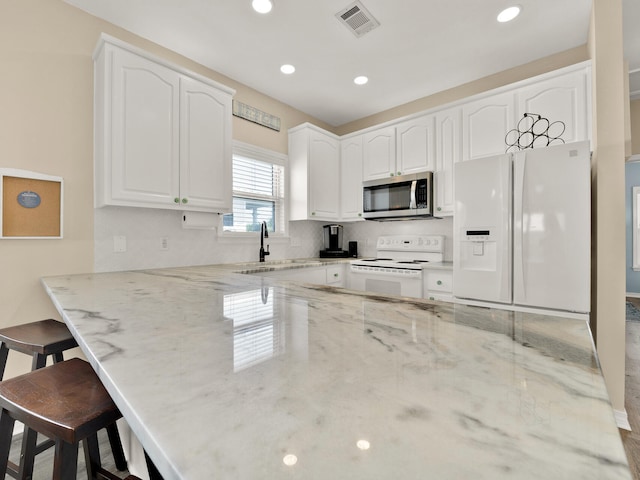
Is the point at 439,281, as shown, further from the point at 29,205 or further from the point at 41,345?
the point at 29,205

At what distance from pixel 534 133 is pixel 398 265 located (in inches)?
61.5

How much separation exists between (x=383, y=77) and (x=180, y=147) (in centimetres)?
204

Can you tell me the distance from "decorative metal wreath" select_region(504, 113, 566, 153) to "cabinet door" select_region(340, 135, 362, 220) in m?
1.55

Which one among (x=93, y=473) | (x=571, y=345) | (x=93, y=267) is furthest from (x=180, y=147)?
(x=571, y=345)

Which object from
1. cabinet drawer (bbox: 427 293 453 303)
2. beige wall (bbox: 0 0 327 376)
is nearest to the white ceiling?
beige wall (bbox: 0 0 327 376)

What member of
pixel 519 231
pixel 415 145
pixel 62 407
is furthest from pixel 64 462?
pixel 415 145

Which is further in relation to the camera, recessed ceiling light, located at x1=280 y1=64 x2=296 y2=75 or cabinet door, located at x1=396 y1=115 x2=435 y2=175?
cabinet door, located at x1=396 y1=115 x2=435 y2=175

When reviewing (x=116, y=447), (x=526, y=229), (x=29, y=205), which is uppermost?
(x=29, y=205)

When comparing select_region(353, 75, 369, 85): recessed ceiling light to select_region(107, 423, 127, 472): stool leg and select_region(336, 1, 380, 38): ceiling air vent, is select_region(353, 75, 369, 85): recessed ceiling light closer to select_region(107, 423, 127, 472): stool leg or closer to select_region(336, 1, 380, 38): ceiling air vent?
select_region(336, 1, 380, 38): ceiling air vent

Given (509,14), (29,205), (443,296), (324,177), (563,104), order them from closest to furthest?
(29,205) < (509,14) < (563,104) < (443,296) < (324,177)

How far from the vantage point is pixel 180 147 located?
2.35m

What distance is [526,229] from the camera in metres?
2.15

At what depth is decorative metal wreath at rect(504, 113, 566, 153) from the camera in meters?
2.44

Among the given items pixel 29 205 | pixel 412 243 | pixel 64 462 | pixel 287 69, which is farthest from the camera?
pixel 412 243
